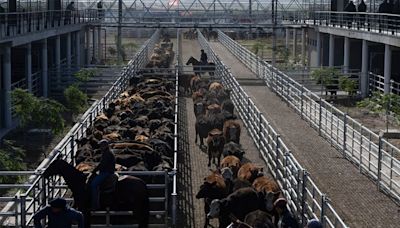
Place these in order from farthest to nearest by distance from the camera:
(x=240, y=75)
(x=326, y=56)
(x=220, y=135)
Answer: (x=326, y=56)
(x=240, y=75)
(x=220, y=135)

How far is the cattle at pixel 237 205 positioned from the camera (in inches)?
575

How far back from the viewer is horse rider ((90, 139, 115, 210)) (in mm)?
13750

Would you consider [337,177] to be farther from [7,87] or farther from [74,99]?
[74,99]

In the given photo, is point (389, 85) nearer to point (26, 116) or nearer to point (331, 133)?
point (331, 133)

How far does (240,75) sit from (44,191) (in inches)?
1304

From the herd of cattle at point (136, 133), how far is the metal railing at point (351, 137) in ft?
15.7

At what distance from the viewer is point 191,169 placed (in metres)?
21.6

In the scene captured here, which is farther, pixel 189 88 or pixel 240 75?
pixel 240 75

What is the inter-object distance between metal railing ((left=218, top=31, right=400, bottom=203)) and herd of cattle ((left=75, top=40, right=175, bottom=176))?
480cm

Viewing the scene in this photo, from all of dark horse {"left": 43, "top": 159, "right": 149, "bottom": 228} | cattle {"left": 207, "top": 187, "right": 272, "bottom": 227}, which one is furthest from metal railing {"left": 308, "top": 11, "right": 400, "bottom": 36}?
dark horse {"left": 43, "top": 159, "right": 149, "bottom": 228}

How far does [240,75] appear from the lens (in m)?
47.2

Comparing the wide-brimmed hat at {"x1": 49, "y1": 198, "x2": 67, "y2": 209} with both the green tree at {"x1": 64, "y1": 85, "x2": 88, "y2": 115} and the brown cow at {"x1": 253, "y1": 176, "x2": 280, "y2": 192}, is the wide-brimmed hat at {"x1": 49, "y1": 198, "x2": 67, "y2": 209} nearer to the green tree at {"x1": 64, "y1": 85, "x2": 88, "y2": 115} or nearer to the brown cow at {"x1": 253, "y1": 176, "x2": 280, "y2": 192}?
the brown cow at {"x1": 253, "y1": 176, "x2": 280, "y2": 192}

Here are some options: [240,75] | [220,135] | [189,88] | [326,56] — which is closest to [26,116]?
[220,135]

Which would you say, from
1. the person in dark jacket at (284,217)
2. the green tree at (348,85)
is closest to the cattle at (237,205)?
the person in dark jacket at (284,217)
